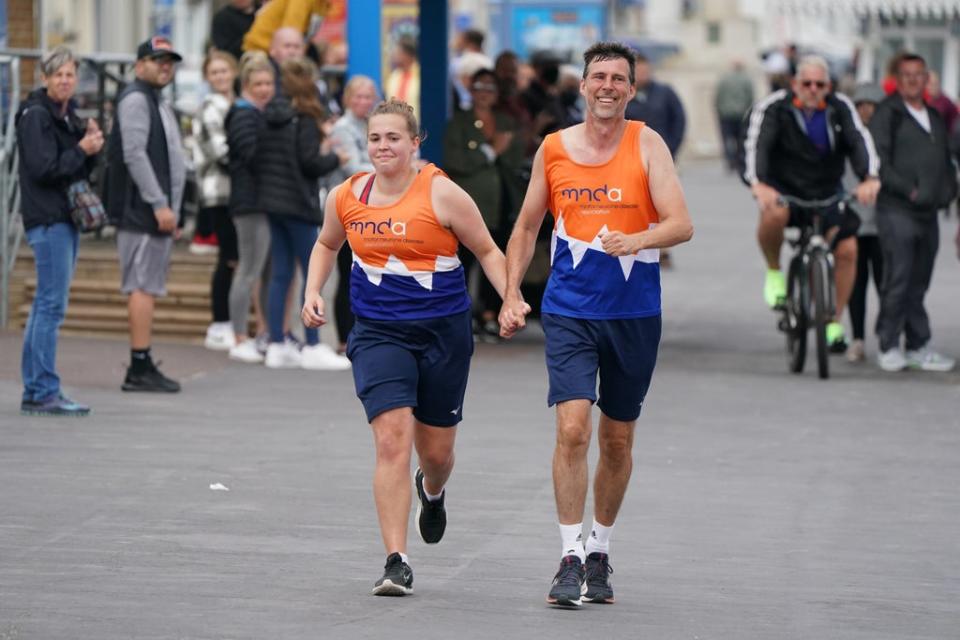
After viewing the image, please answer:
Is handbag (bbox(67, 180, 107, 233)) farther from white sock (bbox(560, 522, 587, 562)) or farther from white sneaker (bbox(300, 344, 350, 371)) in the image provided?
white sock (bbox(560, 522, 587, 562))

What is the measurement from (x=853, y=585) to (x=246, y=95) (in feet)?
23.1

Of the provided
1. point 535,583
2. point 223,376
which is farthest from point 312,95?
point 535,583

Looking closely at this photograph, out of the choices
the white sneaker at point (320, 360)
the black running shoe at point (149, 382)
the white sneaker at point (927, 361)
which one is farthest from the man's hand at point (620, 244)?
the white sneaker at point (927, 361)

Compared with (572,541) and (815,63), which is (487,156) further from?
(572,541)

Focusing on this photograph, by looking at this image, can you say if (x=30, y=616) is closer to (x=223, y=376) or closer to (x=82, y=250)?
(x=223, y=376)

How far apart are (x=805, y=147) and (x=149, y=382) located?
4603mm

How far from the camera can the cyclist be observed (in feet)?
46.2

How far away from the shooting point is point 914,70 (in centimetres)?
1434

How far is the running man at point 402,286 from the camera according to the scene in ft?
25.1

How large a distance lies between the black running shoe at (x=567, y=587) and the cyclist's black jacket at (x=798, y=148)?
7.13 meters

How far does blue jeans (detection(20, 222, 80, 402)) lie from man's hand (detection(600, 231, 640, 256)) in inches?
Result: 184

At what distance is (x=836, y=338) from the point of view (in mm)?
15555

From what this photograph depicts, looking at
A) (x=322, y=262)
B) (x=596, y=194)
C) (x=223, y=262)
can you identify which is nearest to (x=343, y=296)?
(x=223, y=262)

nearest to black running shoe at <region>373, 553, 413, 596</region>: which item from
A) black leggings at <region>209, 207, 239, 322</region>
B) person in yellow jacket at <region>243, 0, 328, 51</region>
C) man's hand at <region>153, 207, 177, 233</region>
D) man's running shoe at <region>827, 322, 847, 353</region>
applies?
man's hand at <region>153, 207, 177, 233</region>
